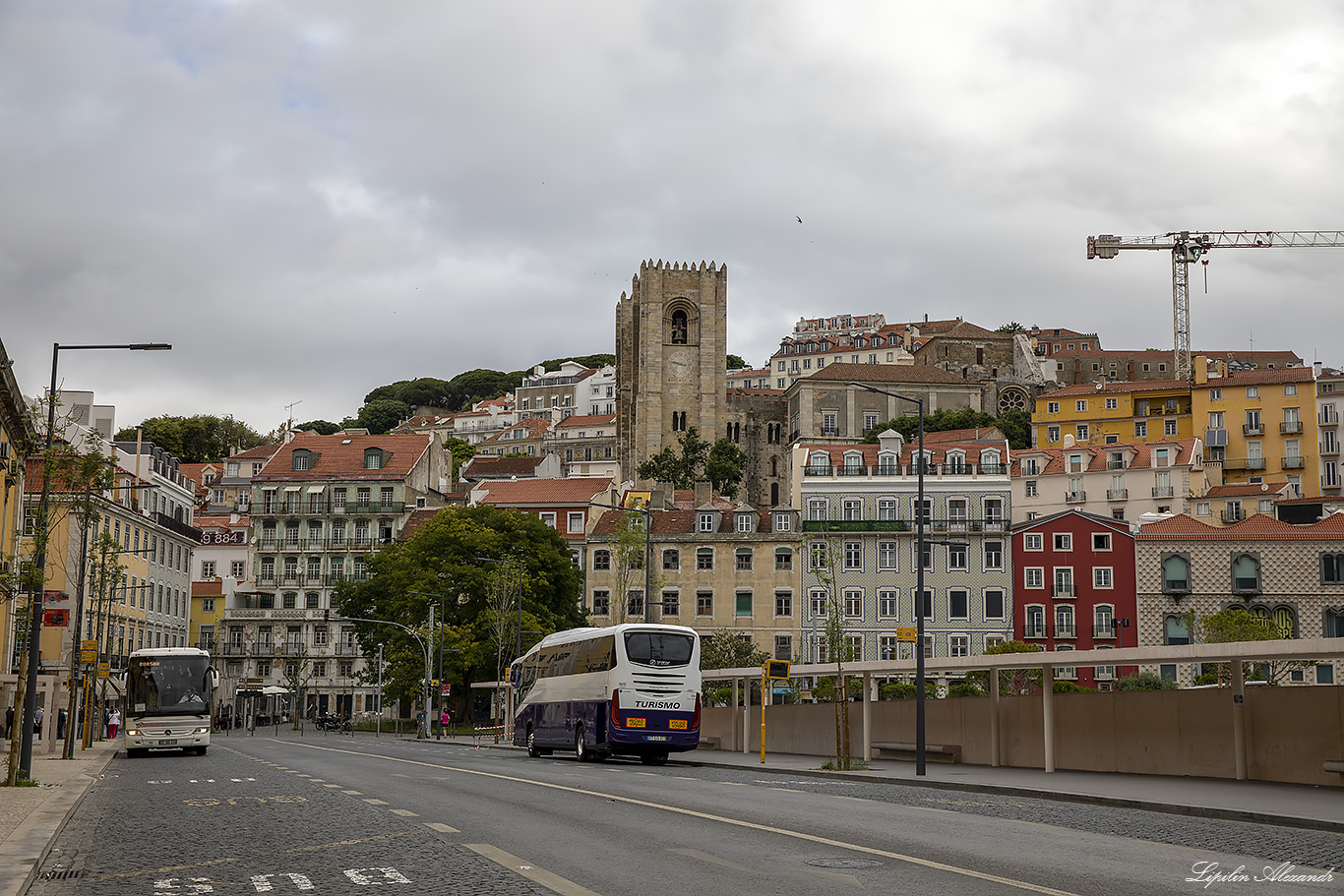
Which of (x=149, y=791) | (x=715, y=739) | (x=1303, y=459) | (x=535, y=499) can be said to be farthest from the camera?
(x=1303, y=459)

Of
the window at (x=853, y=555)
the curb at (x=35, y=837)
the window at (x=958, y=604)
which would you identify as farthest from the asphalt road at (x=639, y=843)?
the window at (x=853, y=555)

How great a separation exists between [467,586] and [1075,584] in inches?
1379

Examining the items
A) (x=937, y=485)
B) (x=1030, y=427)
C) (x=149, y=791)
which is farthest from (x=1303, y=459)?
(x=149, y=791)

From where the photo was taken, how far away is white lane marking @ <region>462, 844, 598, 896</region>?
10.8 metres

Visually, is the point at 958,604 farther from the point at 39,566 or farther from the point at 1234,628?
the point at 39,566

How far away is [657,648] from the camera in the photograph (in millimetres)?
36062

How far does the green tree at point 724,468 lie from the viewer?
14288cm

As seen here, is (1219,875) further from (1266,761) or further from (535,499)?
(535,499)

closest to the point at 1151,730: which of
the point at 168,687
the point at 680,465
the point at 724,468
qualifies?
the point at 168,687

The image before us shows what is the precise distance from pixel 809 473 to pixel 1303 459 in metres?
51.9

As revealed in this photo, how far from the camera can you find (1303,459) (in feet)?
390

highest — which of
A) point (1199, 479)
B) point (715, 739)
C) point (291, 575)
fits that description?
point (1199, 479)

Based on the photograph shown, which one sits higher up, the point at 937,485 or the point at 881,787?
the point at 937,485

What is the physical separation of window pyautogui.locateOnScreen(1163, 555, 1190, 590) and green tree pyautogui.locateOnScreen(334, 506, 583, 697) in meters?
33.5
